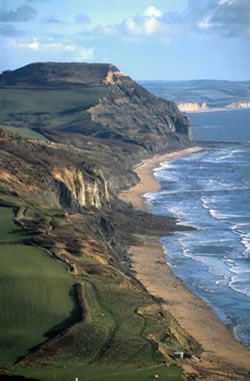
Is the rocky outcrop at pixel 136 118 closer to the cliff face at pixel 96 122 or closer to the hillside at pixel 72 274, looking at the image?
the cliff face at pixel 96 122

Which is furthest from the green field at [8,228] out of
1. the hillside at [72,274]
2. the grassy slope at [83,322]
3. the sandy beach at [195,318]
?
the sandy beach at [195,318]

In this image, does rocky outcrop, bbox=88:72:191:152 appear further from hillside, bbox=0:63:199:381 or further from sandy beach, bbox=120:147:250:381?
sandy beach, bbox=120:147:250:381

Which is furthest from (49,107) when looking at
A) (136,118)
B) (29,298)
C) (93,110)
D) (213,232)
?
(29,298)

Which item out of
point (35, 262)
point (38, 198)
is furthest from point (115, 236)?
point (35, 262)

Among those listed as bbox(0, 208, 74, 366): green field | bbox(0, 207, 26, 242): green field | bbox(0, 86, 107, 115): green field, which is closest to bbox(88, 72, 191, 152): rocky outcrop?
bbox(0, 86, 107, 115): green field

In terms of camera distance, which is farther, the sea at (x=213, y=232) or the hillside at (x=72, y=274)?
the sea at (x=213, y=232)

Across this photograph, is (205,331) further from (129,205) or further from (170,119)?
(170,119)
